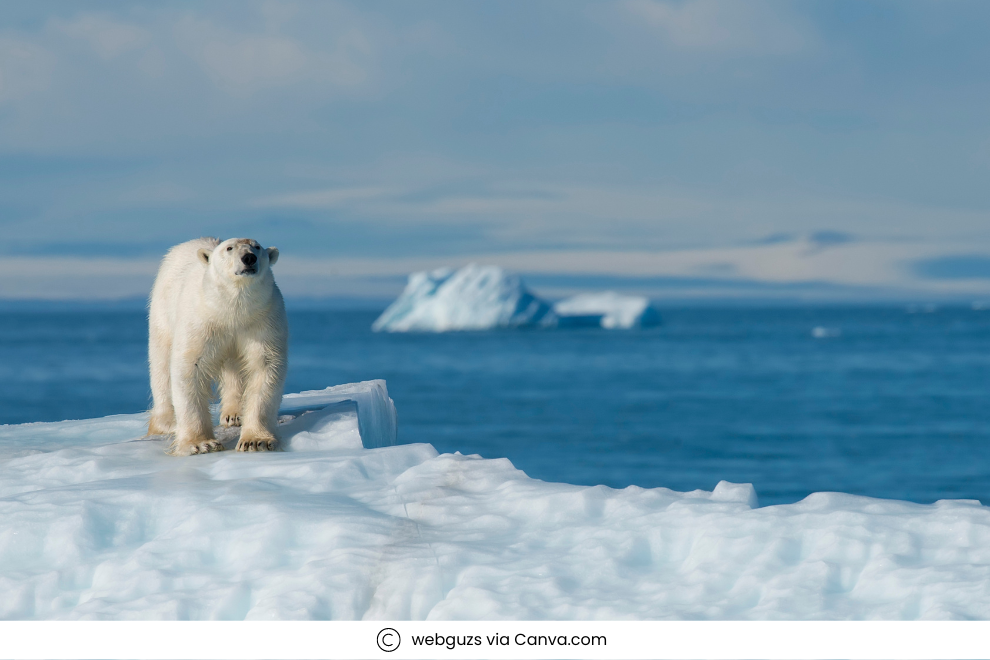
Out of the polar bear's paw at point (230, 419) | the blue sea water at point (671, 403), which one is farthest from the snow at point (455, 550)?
the blue sea water at point (671, 403)

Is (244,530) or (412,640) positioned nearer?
(412,640)

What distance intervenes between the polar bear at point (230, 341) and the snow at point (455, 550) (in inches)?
20.1

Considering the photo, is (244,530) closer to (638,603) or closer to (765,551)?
(638,603)

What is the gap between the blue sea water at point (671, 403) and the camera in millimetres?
15820

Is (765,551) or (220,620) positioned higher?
(765,551)

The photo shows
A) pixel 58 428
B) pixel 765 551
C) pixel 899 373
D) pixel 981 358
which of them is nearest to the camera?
pixel 765 551

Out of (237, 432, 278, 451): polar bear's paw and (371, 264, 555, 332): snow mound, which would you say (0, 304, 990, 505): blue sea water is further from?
(237, 432, 278, 451): polar bear's paw

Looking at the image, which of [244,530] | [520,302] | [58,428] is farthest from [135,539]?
[520,302]

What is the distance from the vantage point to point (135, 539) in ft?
10.8

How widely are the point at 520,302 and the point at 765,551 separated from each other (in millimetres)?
41677

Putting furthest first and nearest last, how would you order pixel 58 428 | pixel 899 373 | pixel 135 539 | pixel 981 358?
1. pixel 981 358
2. pixel 899 373
3. pixel 58 428
4. pixel 135 539

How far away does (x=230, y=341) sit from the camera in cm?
448
